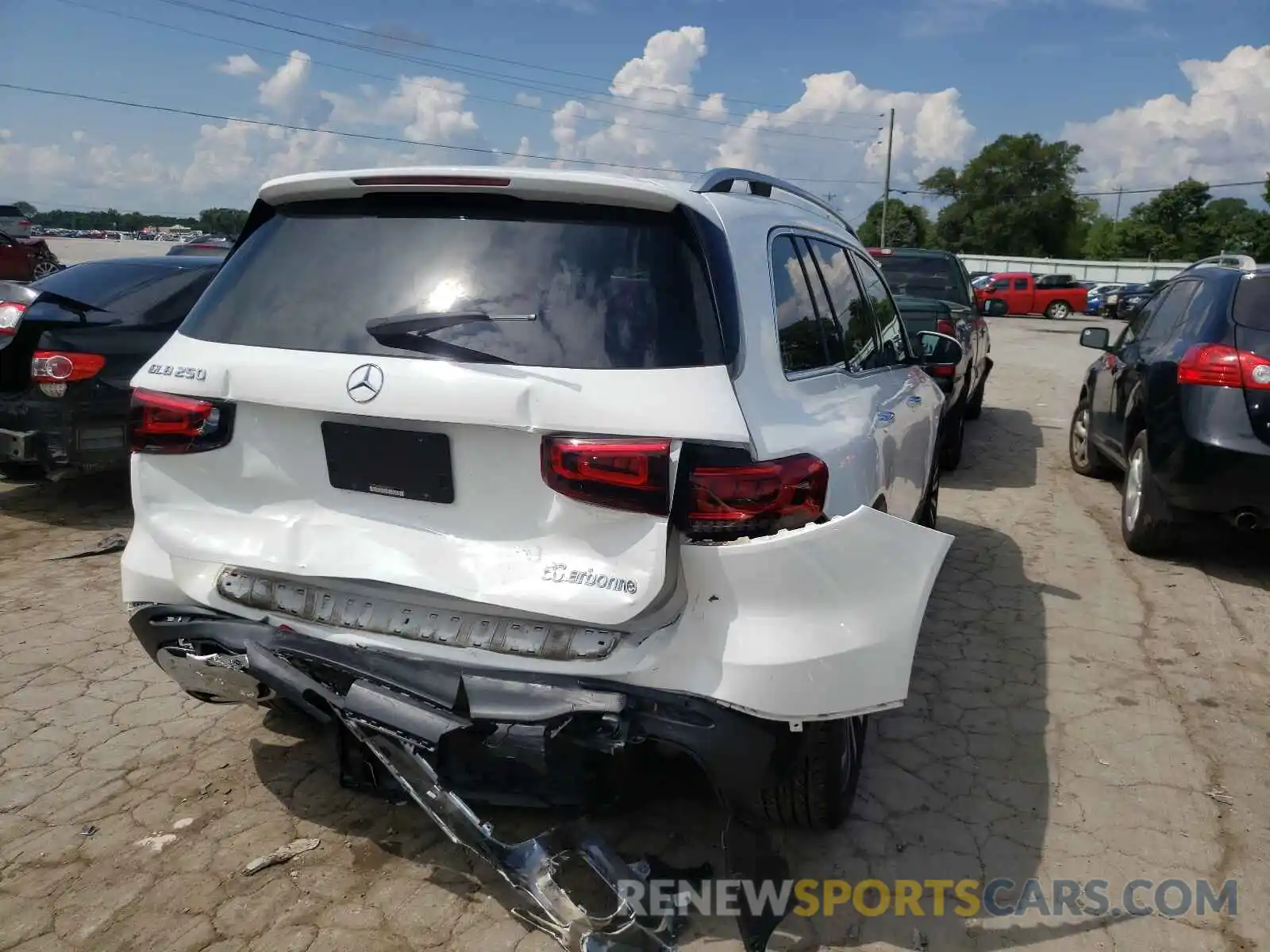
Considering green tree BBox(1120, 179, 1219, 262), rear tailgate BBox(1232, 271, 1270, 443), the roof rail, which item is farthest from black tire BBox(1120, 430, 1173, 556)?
green tree BBox(1120, 179, 1219, 262)

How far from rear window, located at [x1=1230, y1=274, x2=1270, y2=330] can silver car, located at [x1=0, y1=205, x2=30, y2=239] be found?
87.3ft

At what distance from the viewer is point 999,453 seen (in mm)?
8844

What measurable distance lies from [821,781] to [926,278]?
8.76m

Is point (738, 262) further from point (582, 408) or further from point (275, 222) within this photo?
point (275, 222)

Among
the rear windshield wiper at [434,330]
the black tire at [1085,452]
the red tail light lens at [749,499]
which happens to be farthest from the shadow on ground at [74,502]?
the black tire at [1085,452]

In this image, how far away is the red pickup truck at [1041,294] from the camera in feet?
111

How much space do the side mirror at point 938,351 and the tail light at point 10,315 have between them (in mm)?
5306

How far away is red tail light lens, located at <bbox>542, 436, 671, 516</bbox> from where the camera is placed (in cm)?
214

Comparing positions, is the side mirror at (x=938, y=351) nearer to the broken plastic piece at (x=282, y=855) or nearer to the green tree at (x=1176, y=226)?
the broken plastic piece at (x=282, y=855)

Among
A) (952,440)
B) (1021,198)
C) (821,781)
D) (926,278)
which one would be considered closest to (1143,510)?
(952,440)

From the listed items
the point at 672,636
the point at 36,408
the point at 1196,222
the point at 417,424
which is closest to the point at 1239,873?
the point at 672,636

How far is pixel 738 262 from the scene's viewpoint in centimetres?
247

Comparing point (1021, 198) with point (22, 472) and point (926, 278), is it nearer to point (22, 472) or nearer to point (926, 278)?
point (926, 278)

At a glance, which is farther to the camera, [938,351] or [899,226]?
[899,226]
